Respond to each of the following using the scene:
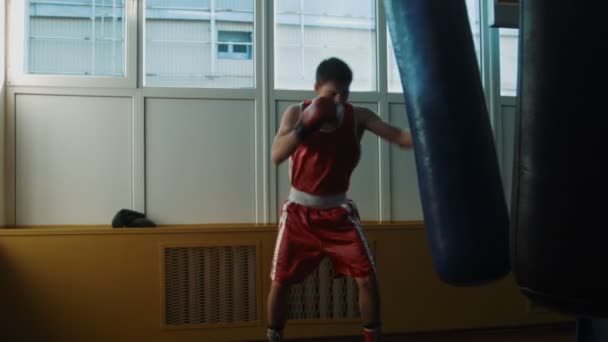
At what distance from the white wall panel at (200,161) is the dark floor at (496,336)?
869 mm

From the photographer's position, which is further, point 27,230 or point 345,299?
point 345,299

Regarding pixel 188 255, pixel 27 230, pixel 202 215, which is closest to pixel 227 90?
pixel 202 215

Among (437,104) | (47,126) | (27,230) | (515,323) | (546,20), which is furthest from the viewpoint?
(515,323)

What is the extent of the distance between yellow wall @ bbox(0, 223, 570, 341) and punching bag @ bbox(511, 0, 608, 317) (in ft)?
6.70

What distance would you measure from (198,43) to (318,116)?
4.07 feet

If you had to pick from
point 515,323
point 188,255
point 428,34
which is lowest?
point 515,323

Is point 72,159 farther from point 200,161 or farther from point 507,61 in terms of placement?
point 507,61

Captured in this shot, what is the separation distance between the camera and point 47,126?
2789 mm

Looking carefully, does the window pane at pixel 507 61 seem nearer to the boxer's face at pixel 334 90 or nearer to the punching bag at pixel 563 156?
the boxer's face at pixel 334 90

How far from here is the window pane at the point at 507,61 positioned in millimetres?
3260

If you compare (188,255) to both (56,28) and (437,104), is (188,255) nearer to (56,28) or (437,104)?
(56,28)

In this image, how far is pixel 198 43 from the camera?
293 centimetres

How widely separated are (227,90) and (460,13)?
6.18 feet

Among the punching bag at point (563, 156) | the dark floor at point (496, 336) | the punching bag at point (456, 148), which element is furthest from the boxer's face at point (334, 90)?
the punching bag at point (563, 156)
